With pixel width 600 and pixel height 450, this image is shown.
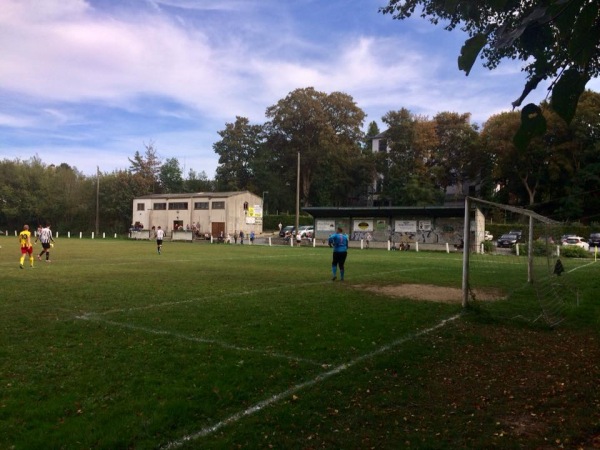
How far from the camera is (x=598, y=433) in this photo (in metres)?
4.15

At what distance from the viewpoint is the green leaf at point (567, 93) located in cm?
171

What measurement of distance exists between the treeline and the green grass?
146ft

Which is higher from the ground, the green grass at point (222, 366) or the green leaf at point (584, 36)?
the green leaf at point (584, 36)

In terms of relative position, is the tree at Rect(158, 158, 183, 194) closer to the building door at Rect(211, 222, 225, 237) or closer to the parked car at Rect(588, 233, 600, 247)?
the building door at Rect(211, 222, 225, 237)

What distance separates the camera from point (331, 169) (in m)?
62.3

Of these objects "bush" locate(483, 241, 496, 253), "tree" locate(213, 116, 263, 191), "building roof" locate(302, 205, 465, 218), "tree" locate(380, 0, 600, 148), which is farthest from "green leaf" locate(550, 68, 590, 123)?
"tree" locate(213, 116, 263, 191)

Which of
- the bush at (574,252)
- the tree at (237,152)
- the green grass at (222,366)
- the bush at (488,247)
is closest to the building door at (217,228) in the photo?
the tree at (237,152)

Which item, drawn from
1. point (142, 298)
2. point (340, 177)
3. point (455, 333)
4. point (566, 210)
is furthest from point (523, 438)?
point (340, 177)

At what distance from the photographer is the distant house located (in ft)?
182

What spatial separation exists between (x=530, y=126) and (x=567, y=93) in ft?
0.54

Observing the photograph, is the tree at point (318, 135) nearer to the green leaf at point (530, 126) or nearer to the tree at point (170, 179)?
the tree at point (170, 179)

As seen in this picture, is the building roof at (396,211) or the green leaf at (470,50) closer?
the green leaf at (470,50)

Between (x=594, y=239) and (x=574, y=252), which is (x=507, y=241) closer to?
(x=574, y=252)

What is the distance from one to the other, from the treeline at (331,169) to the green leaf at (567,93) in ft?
171
